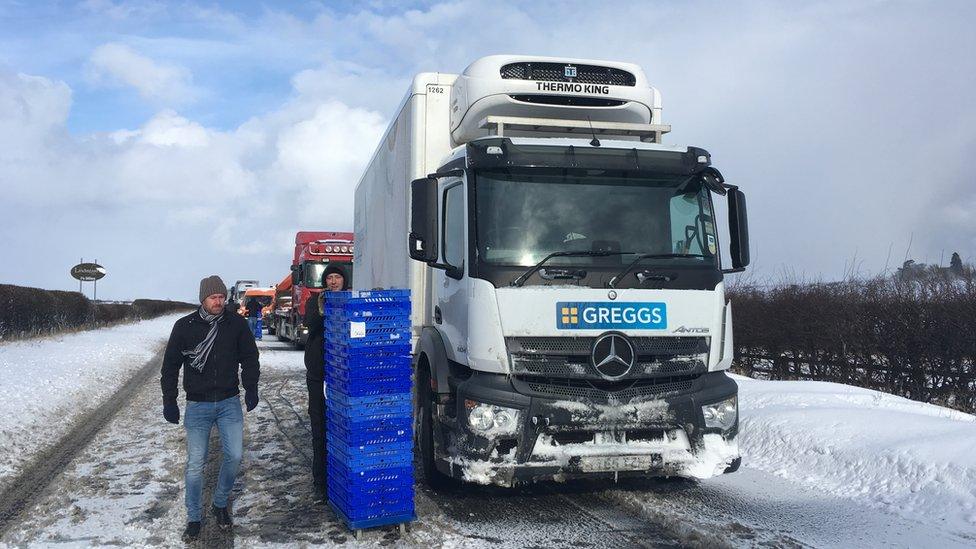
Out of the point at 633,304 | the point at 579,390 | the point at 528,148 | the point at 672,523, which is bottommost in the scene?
the point at 672,523

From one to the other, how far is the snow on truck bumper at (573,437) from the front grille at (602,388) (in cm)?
4

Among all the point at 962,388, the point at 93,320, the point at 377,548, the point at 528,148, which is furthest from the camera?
the point at 93,320

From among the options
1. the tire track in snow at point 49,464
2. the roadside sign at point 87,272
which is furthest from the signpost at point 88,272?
the tire track in snow at point 49,464

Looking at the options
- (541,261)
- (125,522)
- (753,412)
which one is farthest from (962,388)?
(125,522)

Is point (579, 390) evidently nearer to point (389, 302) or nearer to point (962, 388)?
point (389, 302)

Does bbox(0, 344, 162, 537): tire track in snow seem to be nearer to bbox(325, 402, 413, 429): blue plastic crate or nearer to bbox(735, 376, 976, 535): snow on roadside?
bbox(325, 402, 413, 429): blue plastic crate

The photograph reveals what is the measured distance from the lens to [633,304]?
5543mm

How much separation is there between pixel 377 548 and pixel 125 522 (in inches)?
77.9

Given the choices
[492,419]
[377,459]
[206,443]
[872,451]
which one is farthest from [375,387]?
[872,451]

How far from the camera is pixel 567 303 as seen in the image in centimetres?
544

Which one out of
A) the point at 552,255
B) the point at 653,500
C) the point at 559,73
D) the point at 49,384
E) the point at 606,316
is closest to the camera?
the point at 606,316

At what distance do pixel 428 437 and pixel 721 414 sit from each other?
7.56 ft

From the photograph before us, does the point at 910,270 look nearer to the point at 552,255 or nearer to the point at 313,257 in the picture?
the point at 552,255

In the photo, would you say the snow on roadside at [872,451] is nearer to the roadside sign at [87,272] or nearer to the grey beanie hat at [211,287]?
the grey beanie hat at [211,287]
